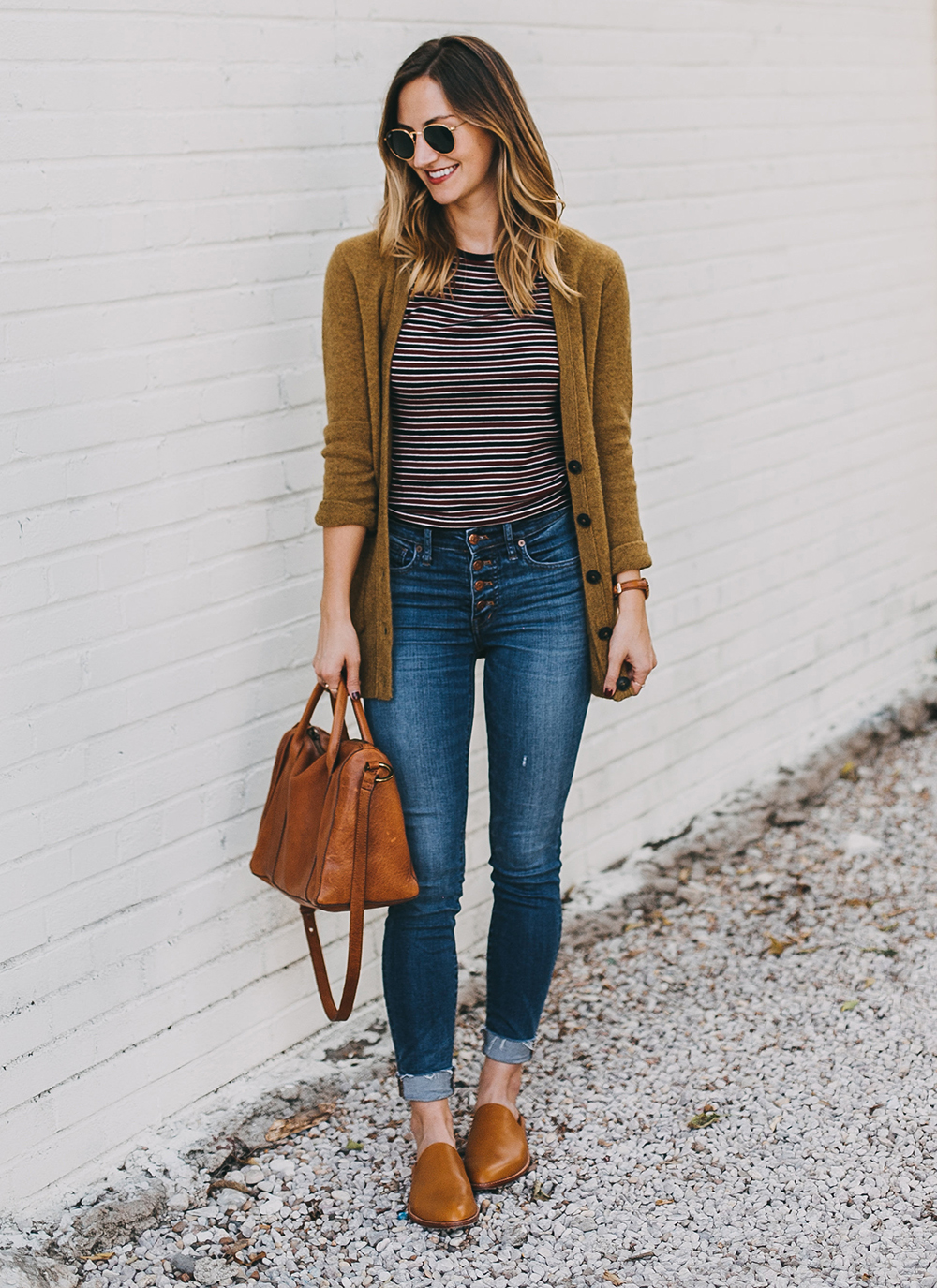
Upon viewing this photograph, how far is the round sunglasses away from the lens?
250 cm

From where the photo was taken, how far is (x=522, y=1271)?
2.62 metres

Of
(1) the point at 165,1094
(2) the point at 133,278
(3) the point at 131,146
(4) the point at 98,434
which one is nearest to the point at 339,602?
(4) the point at 98,434

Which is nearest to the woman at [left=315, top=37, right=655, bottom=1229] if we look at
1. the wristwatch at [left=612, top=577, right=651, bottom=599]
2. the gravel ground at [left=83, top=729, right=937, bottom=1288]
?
the wristwatch at [left=612, top=577, right=651, bottom=599]

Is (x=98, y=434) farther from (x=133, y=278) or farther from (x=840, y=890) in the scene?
(x=840, y=890)

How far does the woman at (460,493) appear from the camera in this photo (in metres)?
2.60

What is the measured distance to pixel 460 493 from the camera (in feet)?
8.59

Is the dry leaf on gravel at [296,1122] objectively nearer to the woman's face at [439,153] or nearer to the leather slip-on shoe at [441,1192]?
the leather slip-on shoe at [441,1192]

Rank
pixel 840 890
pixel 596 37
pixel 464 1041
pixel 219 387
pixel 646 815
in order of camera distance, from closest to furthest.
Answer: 1. pixel 219 387
2. pixel 464 1041
3. pixel 596 37
4. pixel 840 890
5. pixel 646 815

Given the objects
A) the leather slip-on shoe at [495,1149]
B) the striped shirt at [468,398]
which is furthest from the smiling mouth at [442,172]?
the leather slip-on shoe at [495,1149]

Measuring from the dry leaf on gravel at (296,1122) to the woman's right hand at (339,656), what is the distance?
103cm

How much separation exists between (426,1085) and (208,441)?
1.35m

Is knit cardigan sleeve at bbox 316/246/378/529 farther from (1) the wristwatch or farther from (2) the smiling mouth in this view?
(1) the wristwatch

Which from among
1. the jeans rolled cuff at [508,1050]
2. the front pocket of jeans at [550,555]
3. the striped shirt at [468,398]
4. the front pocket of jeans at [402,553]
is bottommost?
the jeans rolled cuff at [508,1050]

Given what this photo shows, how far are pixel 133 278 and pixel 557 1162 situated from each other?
1.94 m
